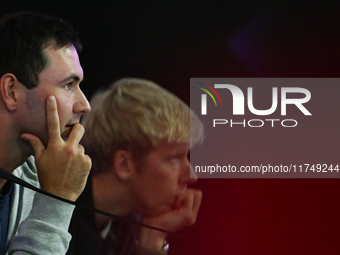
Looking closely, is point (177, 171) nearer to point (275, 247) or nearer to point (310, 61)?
point (275, 247)

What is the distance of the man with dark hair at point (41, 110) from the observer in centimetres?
77

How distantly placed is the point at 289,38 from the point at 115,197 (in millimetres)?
904

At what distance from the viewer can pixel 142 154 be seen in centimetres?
119

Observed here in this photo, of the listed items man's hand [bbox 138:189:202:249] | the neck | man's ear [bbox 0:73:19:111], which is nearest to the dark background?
man's hand [bbox 138:189:202:249]

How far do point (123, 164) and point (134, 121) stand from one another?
174mm

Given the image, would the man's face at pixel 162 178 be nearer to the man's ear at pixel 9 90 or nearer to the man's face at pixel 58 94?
the man's face at pixel 58 94

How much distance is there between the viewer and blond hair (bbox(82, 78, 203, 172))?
46.6 inches

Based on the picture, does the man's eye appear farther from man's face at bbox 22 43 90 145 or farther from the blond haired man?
the blond haired man

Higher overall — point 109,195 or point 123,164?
point 123,164

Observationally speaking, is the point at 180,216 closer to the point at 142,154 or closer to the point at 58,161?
the point at 142,154

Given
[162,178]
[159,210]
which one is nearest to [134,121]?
[162,178]

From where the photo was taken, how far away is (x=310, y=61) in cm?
116

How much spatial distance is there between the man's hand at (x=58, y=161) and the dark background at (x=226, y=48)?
1.28ft

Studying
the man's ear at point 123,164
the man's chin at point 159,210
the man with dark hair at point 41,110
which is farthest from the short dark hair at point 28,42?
the man's chin at point 159,210
